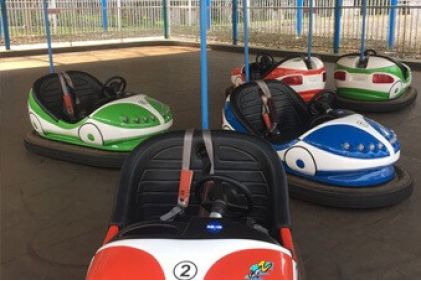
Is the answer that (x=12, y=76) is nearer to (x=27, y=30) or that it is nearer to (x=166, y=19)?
(x=27, y=30)

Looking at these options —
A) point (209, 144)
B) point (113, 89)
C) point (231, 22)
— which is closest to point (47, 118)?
point (113, 89)

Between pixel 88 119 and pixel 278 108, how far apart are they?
3.68 feet

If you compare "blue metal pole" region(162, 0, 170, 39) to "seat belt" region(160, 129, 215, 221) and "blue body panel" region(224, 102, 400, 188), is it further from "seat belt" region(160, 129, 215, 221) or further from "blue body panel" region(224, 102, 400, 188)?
"seat belt" region(160, 129, 215, 221)

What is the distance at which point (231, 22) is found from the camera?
10109 mm

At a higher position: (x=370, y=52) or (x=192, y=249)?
(x=370, y=52)

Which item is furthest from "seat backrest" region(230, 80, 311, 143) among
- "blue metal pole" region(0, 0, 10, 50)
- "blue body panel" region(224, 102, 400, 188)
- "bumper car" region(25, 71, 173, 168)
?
"blue metal pole" region(0, 0, 10, 50)

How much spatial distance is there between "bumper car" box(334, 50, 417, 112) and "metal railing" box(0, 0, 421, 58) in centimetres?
340

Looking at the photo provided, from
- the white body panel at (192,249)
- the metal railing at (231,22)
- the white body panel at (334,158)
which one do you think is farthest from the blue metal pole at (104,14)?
the white body panel at (192,249)

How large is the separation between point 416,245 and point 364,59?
2.69 meters

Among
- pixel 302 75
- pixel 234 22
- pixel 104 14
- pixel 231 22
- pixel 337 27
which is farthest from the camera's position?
pixel 104 14

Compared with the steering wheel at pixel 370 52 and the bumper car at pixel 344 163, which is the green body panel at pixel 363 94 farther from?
the bumper car at pixel 344 163

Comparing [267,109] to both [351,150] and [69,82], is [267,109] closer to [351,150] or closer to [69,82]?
[351,150]

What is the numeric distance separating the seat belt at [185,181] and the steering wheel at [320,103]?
1368 millimetres

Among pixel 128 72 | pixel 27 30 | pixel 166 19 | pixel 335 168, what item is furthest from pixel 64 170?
pixel 166 19
